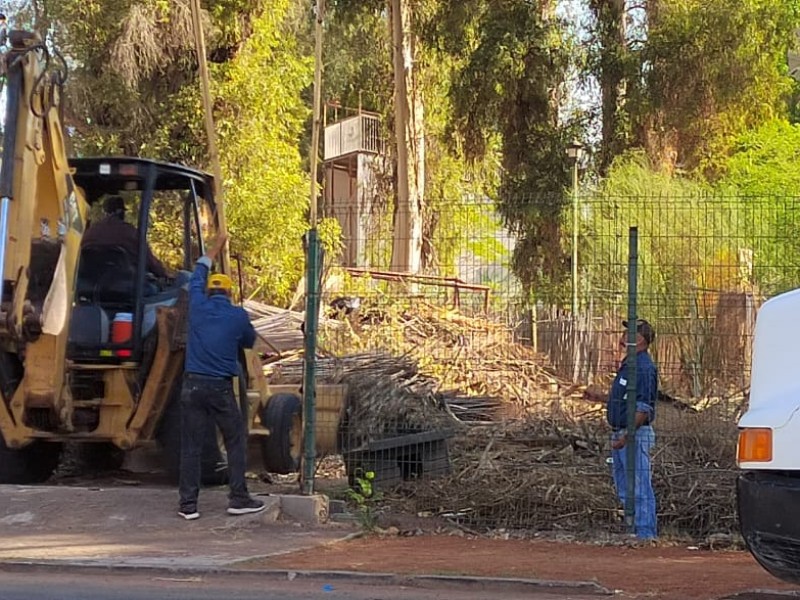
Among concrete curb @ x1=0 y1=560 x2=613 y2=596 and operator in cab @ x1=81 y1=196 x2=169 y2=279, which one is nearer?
concrete curb @ x1=0 y1=560 x2=613 y2=596

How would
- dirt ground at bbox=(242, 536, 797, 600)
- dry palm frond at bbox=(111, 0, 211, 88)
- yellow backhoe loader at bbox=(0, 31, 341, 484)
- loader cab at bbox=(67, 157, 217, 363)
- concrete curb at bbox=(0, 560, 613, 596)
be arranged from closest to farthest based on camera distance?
concrete curb at bbox=(0, 560, 613, 596), dirt ground at bbox=(242, 536, 797, 600), yellow backhoe loader at bbox=(0, 31, 341, 484), loader cab at bbox=(67, 157, 217, 363), dry palm frond at bbox=(111, 0, 211, 88)

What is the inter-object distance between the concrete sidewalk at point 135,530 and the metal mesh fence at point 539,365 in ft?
5.11

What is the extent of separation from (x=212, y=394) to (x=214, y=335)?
0.47 m

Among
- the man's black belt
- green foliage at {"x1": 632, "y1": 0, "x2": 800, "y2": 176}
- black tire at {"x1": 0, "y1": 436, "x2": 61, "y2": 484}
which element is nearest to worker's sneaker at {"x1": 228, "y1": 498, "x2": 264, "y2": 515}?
the man's black belt

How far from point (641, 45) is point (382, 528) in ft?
63.0

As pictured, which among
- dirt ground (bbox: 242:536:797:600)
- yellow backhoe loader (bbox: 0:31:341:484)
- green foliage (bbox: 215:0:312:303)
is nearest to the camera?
dirt ground (bbox: 242:536:797:600)

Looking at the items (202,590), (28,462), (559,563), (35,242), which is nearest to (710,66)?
(28,462)

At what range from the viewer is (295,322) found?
56.4ft

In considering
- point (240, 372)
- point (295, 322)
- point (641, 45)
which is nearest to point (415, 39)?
point (641, 45)

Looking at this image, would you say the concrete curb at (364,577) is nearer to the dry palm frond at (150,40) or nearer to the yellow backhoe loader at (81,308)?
the yellow backhoe loader at (81,308)

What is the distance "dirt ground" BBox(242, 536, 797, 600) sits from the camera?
7.73m

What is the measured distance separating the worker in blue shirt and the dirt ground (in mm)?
1176

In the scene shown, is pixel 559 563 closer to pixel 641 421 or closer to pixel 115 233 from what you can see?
pixel 641 421

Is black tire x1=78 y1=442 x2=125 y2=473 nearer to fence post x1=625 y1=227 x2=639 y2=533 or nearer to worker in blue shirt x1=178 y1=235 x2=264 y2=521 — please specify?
worker in blue shirt x1=178 y1=235 x2=264 y2=521
